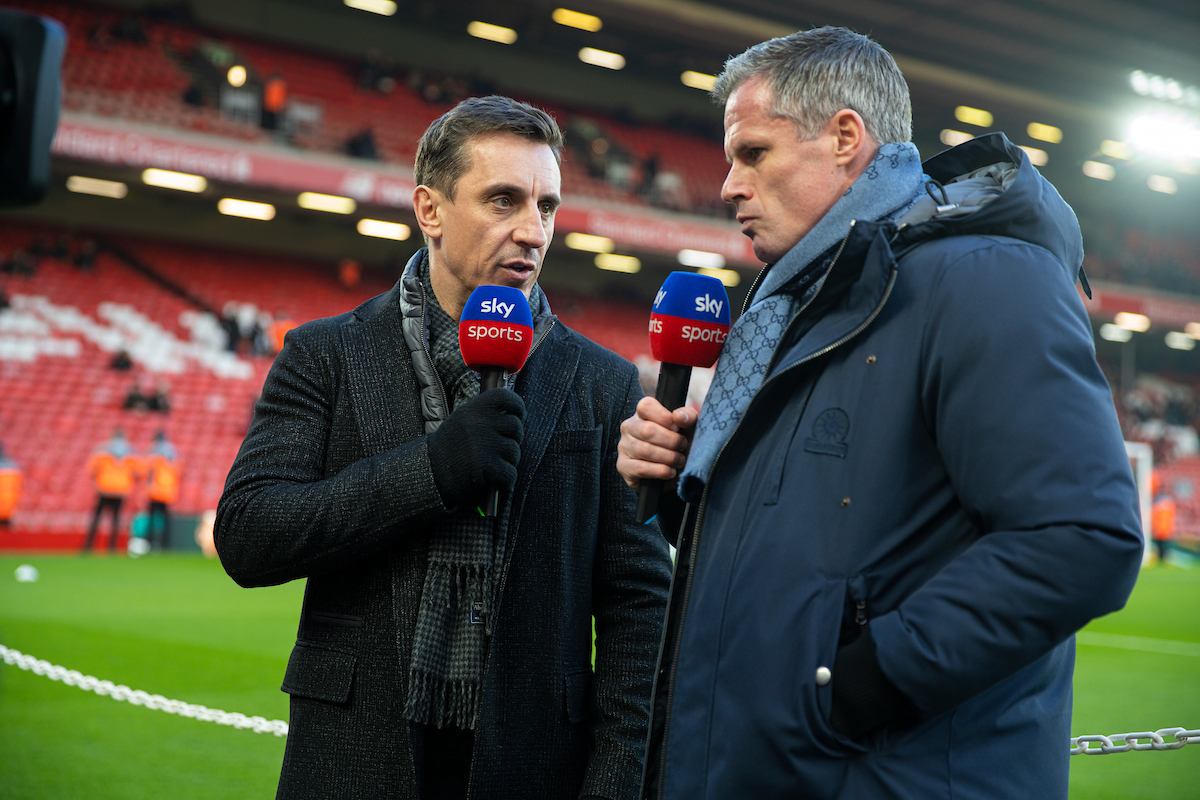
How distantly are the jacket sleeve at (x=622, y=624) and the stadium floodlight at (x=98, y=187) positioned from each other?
60.0 ft

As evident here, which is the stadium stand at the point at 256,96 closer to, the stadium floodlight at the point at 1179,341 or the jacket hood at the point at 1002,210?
the stadium floodlight at the point at 1179,341

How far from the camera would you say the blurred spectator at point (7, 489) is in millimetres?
13375

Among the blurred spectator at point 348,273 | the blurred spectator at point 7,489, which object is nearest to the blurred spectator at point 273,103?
the blurred spectator at point 348,273

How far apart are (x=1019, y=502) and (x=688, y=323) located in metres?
0.69

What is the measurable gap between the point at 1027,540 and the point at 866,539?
0.19m

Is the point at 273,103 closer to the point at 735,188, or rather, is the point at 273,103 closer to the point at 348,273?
the point at 348,273

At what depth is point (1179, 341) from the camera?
2927cm

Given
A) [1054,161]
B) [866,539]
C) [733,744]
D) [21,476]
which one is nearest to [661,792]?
[733,744]

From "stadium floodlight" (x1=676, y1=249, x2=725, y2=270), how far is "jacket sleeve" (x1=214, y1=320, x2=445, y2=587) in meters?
18.8

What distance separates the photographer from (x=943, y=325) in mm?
1311

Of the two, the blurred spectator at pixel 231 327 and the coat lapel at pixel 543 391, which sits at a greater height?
the blurred spectator at pixel 231 327

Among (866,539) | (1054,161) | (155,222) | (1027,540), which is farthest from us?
(1054,161)

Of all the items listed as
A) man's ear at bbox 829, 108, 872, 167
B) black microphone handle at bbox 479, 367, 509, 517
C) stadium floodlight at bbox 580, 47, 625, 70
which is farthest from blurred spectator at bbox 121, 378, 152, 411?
man's ear at bbox 829, 108, 872, 167

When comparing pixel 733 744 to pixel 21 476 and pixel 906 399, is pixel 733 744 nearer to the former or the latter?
pixel 906 399
